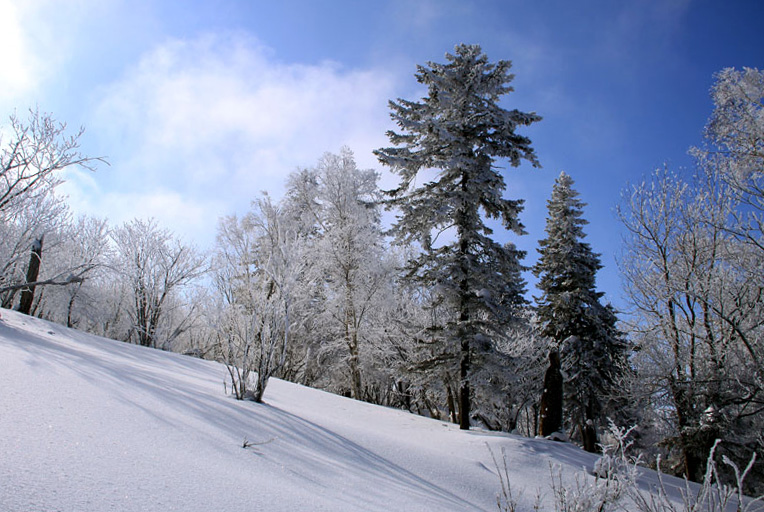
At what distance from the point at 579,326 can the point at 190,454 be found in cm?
1602

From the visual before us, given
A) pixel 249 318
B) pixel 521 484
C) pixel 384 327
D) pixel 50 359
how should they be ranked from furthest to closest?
pixel 384 327, pixel 249 318, pixel 521 484, pixel 50 359

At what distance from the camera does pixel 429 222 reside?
9992 millimetres

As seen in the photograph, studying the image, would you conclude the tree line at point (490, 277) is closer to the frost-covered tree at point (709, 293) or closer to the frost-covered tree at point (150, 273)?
the frost-covered tree at point (709, 293)

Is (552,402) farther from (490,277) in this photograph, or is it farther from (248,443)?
(248,443)

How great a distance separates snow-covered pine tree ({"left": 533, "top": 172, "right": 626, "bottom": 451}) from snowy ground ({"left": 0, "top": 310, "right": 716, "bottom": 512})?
30.9 ft

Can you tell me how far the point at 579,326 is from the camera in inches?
623

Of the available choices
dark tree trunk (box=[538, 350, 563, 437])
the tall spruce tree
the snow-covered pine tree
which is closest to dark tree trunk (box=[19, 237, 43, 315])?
the tall spruce tree

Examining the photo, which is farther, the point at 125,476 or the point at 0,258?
the point at 0,258

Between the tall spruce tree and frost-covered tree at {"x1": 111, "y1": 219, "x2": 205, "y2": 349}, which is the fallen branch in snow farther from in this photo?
frost-covered tree at {"x1": 111, "y1": 219, "x2": 205, "y2": 349}

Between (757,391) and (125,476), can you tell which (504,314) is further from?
(125,476)

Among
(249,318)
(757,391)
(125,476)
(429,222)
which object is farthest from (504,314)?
(125,476)

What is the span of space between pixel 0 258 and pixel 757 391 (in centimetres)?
1607

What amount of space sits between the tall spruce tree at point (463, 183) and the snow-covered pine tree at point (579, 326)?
266 inches

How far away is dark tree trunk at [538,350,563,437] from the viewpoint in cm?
987
